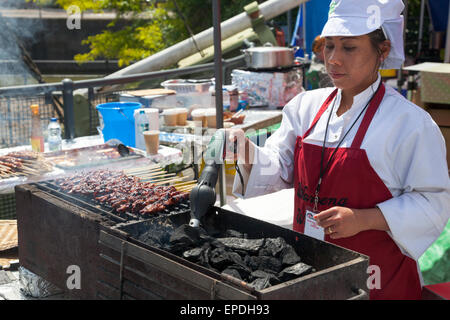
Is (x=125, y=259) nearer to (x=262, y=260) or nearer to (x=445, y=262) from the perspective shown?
(x=262, y=260)

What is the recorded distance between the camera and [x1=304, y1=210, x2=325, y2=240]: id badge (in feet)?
8.44

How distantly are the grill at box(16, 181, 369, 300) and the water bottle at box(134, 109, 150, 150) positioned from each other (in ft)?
5.60

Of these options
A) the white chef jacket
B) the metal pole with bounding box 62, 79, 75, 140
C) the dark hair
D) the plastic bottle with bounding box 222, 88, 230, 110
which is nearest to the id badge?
the white chef jacket

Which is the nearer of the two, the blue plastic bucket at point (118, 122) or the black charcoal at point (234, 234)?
the black charcoal at point (234, 234)

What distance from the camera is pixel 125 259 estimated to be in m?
2.29

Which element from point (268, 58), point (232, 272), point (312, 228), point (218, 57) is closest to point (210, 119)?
point (268, 58)

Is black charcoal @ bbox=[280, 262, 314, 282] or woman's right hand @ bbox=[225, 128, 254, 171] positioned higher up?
woman's right hand @ bbox=[225, 128, 254, 171]

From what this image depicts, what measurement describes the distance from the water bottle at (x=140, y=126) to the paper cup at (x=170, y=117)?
2.48ft

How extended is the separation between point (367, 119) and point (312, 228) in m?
0.60

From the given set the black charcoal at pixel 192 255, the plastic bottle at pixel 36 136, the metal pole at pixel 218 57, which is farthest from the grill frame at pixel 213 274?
the plastic bottle at pixel 36 136

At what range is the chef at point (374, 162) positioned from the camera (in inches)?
93.7

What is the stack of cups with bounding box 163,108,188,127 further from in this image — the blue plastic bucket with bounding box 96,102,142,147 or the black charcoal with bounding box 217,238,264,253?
the black charcoal with bounding box 217,238,264,253

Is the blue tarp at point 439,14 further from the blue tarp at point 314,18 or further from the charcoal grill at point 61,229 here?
the charcoal grill at point 61,229
